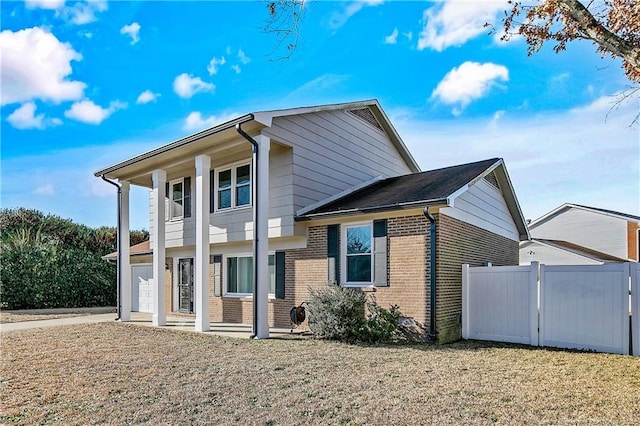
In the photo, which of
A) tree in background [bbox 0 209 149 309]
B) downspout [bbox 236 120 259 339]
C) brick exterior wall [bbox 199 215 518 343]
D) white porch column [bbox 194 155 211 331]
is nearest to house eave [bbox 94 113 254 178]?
downspout [bbox 236 120 259 339]

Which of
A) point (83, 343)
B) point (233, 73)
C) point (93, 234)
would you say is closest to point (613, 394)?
point (83, 343)

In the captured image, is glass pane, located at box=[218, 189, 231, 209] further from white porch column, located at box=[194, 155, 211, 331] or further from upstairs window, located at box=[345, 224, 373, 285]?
upstairs window, located at box=[345, 224, 373, 285]

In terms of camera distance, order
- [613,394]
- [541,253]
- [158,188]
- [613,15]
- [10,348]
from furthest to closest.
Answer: [541,253]
[158,188]
[10,348]
[613,15]
[613,394]

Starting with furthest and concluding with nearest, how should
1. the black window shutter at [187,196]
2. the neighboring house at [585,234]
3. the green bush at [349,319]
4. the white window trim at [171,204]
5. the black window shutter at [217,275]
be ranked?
the neighboring house at [585,234] → the white window trim at [171,204] → the black window shutter at [187,196] → the black window shutter at [217,275] → the green bush at [349,319]

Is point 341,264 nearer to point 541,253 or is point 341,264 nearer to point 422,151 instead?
point 422,151

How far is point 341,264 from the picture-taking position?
1097 cm

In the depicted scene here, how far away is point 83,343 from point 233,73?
7.59 m

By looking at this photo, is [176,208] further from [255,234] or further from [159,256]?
[255,234]

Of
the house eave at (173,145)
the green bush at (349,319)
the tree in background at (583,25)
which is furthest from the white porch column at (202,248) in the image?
the tree in background at (583,25)

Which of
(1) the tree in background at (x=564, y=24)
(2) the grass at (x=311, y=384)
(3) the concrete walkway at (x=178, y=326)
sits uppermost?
(1) the tree in background at (x=564, y=24)

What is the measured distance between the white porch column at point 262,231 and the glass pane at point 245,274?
301 cm

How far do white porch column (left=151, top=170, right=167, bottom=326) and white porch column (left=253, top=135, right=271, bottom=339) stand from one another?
4.30 m

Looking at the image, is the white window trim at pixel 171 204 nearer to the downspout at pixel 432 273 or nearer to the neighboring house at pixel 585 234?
the downspout at pixel 432 273

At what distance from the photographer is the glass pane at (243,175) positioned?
12703 millimetres
